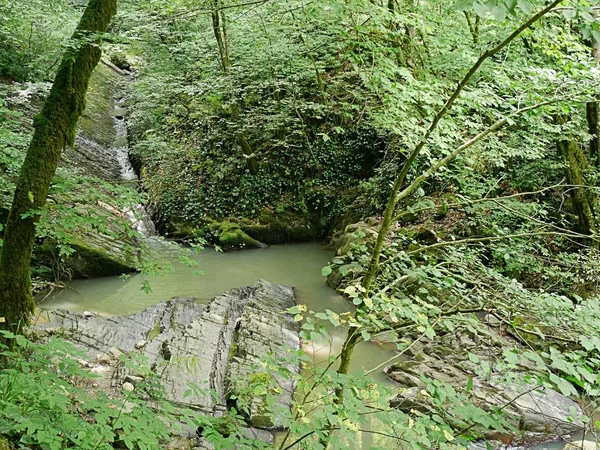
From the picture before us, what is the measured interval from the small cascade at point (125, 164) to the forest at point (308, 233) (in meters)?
0.11

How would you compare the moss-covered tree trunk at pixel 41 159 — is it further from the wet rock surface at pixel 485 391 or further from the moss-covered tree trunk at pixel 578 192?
the moss-covered tree trunk at pixel 578 192

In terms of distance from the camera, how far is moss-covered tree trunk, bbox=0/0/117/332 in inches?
130

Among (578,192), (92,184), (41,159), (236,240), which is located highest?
(41,159)

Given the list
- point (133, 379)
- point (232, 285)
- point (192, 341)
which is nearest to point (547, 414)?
point (192, 341)

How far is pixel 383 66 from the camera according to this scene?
417 centimetres

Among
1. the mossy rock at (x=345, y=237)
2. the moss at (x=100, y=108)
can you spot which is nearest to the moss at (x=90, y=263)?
the mossy rock at (x=345, y=237)

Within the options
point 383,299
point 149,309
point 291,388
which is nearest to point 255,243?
point 149,309

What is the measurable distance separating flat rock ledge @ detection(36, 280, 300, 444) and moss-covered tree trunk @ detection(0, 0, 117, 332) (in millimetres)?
1692

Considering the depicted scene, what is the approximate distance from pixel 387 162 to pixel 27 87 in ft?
29.1

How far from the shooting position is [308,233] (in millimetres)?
12336

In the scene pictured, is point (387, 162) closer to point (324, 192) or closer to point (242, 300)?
point (324, 192)

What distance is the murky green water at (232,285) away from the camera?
7238 millimetres

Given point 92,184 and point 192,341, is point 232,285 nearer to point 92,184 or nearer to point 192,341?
point 192,341

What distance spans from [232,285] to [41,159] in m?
6.33
